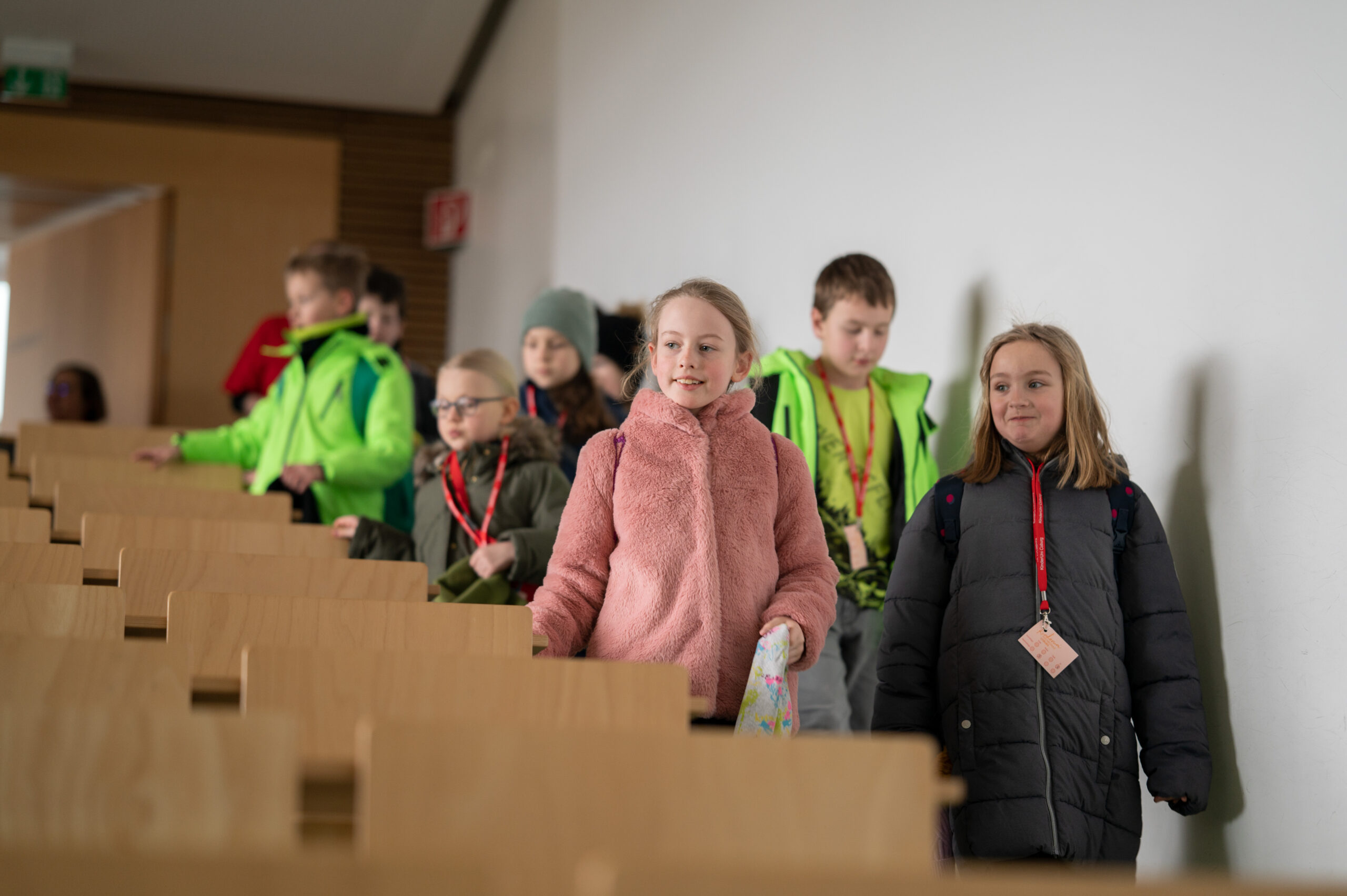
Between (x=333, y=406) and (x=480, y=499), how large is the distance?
1063 mm

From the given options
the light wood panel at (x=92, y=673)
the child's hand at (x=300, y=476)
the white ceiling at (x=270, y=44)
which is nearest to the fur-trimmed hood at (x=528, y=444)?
the child's hand at (x=300, y=476)

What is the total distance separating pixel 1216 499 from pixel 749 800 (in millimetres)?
1400

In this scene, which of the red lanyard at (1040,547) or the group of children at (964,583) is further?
the red lanyard at (1040,547)

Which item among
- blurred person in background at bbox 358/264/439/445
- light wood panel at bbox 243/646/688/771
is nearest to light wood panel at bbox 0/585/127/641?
light wood panel at bbox 243/646/688/771

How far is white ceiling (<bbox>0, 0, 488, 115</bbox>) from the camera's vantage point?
7.87 meters

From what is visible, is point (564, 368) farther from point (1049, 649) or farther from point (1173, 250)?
point (1049, 649)

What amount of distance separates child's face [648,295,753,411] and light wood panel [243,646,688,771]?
705 millimetres

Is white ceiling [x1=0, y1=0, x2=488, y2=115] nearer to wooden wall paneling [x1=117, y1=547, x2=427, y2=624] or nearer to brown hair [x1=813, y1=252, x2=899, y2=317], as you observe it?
brown hair [x1=813, y1=252, x2=899, y2=317]

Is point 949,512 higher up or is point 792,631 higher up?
point 949,512

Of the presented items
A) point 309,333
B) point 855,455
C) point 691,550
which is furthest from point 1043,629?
point 309,333

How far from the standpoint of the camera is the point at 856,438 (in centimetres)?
316

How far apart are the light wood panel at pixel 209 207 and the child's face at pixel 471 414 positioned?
642 centimetres

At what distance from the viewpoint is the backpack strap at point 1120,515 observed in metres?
2.22

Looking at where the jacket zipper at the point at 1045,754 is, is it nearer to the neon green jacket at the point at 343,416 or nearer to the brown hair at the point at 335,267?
the neon green jacket at the point at 343,416
